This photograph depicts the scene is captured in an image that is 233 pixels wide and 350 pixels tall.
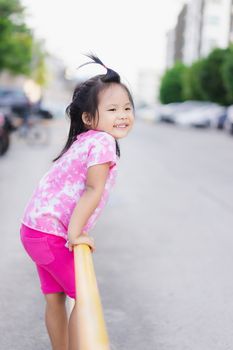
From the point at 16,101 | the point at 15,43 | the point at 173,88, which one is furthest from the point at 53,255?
the point at 173,88

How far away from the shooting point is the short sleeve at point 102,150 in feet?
8.76

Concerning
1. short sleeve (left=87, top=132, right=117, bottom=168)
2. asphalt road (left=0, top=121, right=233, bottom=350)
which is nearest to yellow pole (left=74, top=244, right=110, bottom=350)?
short sleeve (left=87, top=132, right=117, bottom=168)

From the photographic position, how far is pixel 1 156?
54.6 feet

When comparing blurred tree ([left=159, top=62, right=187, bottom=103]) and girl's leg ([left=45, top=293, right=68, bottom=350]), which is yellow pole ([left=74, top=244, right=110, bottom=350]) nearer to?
girl's leg ([left=45, top=293, right=68, bottom=350])

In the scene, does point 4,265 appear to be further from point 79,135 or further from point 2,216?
point 79,135

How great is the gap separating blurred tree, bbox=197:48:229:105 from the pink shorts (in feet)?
172

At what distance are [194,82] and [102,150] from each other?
196 ft

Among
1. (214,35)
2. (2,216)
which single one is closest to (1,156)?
(2,216)

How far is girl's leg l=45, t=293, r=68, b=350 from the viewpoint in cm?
296

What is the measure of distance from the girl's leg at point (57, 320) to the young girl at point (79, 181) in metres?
0.12

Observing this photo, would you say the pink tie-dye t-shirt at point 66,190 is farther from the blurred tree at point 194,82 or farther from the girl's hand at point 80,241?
the blurred tree at point 194,82

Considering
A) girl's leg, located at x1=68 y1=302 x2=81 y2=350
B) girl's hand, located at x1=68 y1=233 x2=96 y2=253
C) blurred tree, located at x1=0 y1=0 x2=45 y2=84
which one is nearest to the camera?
girl's leg, located at x1=68 y1=302 x2=81 y2=350

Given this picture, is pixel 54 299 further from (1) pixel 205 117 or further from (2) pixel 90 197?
(1) pixel 205 117

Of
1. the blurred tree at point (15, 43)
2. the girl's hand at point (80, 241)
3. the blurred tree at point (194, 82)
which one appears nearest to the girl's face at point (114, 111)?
the girl's hand at point (80, 241)
